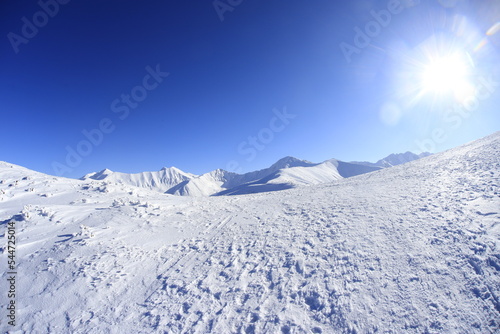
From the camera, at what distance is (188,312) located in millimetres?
7043

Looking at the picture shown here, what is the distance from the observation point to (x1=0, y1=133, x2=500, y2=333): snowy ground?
6.34 metres

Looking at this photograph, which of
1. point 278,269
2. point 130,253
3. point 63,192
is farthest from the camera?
point 63,192

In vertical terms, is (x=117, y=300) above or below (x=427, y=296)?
above

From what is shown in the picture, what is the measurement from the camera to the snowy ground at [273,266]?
20.8 feet

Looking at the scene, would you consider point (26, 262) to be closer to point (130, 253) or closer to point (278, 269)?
point (130, 253)

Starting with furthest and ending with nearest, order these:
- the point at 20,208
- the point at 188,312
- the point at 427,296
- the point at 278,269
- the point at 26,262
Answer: the point at 20,208
the point at 26,262
the point at 278,269
the point at 188,312
the point at 427,296

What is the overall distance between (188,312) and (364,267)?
6.55 metres

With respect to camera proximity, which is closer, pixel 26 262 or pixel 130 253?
pixel 26 262

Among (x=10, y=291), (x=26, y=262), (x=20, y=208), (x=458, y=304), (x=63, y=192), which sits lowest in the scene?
(x=458, y=304)

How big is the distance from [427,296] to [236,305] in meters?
5.94

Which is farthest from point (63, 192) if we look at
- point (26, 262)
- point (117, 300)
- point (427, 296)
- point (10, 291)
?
point (427, 296)

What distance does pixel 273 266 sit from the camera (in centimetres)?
888

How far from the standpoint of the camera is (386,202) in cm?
1343

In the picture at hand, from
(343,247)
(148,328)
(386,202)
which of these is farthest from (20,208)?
(386,202)
